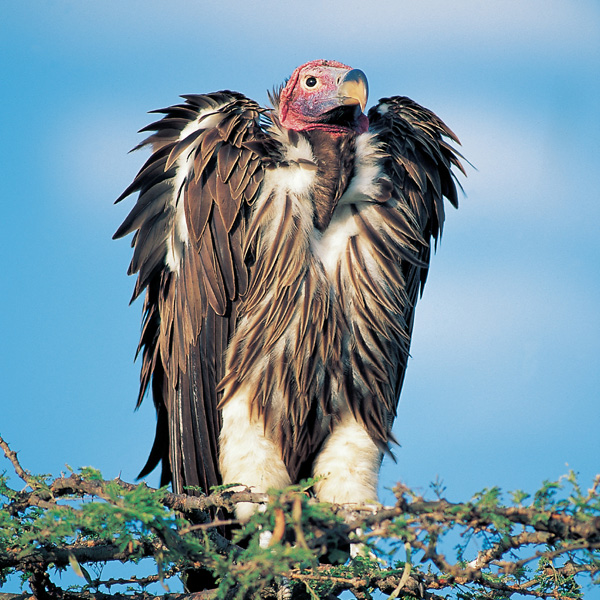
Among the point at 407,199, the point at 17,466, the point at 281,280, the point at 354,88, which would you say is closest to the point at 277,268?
the point at 281,280

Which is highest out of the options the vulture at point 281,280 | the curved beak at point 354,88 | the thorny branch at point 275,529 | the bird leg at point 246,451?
the curved beak at point 354,88

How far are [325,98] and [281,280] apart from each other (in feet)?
3.39

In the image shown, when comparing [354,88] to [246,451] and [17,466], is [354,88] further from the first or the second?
[17,466]

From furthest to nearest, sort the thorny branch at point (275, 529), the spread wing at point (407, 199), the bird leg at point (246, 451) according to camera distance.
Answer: the spread wing at point (407, 199)
the bird leg at point (246, 451)
the thorny branch at point (275, 529)

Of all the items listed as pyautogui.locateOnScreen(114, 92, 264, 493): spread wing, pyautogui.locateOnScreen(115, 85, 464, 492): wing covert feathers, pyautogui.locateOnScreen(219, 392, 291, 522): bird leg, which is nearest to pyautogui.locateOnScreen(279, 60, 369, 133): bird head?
pyautogui.locateOnScreen(115, 85, 464, 492): wing covert feathers

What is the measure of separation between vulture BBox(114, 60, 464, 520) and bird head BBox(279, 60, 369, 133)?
0.01 meters

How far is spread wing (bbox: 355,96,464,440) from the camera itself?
3871 mm

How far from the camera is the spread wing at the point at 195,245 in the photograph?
3.74 m

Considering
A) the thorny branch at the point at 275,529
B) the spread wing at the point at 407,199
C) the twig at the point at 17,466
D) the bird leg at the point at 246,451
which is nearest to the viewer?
the thorny branch at the point at 275,529

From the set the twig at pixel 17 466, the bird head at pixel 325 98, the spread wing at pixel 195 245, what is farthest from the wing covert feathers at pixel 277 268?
the twig at pixel 17 466

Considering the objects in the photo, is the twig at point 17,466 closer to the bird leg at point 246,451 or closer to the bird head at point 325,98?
the bird leg at point 246,451

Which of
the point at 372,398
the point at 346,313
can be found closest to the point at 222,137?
the point at 346,313

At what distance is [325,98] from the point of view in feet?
13.5

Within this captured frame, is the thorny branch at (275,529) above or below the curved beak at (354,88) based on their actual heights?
below
